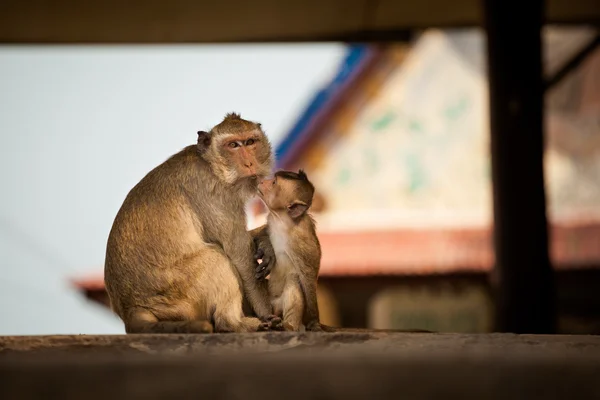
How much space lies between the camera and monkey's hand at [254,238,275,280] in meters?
5.05

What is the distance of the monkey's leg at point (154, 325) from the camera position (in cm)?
434

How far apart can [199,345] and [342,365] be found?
1.32 meters

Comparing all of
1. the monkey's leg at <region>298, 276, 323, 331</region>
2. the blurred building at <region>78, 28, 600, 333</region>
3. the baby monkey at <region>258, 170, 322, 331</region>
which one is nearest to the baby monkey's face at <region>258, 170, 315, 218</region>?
the baby monkey at <region>258, 170, 322, 331</region>

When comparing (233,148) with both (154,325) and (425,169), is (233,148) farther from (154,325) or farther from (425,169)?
(425,169)

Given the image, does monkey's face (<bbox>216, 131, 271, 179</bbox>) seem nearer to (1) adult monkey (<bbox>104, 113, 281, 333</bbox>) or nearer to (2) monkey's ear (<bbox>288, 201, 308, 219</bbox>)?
(1) adult monkey (<bbox>104, 113, 281, 333</bbox>)

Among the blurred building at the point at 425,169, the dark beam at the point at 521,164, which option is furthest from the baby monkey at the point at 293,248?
the blurred building at the point at 425,169

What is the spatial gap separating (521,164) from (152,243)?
494 centimetres

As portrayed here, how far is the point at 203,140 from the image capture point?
496 centimetres

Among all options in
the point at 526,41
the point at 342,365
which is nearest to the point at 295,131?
the point at 526,41

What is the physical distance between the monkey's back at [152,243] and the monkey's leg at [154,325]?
0.07 m

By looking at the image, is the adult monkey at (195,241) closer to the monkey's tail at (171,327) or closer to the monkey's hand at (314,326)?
the monkey's tail at (171,327)

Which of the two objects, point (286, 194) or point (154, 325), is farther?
point (286, 194)

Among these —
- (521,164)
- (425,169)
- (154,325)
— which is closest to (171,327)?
(154,325)

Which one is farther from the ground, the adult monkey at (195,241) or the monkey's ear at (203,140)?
the monkey's ear at (203,140)
